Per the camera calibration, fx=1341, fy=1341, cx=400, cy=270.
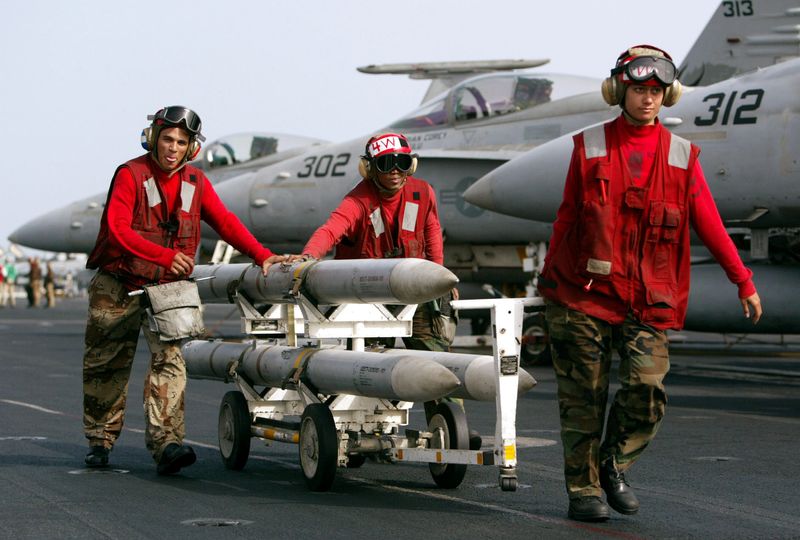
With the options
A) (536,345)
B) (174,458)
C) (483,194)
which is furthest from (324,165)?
(174,458)

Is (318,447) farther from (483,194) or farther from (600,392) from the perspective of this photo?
(483,194)

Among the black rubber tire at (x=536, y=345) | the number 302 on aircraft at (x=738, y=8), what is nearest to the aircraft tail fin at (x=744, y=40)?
the number 302 on aircraft at (x=738, y=8)

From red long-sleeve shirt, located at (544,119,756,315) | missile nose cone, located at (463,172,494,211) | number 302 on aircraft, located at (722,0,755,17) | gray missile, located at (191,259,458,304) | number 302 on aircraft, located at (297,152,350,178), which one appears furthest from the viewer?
number 302 on aircraft, located at (297,152,350,178)

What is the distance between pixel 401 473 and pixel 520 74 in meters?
11.5

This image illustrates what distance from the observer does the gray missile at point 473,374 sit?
6668 mm

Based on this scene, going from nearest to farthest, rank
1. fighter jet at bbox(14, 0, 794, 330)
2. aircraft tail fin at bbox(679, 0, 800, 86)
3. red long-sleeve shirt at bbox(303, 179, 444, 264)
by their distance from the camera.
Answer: red long-sleeve shirt at bbox(303, 179, 444, 264) < fighter jet at bbox(14, 0, 794, 330) < aircraft tail fin at bbox(679, 0, 800, 86)

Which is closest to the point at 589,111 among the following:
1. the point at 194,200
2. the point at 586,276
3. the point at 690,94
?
the point at 690,94

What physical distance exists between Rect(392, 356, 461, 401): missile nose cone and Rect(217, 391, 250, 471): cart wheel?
5.52ft

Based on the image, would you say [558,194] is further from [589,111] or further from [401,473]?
[401,473]

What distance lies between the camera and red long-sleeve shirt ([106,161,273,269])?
7758 mm

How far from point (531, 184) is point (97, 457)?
24.7ft

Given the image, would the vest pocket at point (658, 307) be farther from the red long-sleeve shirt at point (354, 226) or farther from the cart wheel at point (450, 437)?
the red long-sleeve shirt at point (354, 226)

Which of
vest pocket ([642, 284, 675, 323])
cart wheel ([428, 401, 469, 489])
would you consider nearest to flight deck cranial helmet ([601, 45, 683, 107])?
vest pocket ([642, 284, 675, 323])

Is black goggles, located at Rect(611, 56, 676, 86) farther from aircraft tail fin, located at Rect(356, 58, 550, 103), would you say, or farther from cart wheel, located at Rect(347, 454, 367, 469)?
aircraft tail fin, located at Rect(356, 58, 550, 103)
